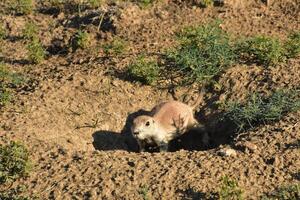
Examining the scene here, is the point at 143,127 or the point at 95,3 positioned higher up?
the point at 95,3

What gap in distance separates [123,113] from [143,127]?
2.05ft

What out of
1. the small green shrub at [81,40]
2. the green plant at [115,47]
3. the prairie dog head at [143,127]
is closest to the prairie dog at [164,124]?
the prairie dog head at [143,127]

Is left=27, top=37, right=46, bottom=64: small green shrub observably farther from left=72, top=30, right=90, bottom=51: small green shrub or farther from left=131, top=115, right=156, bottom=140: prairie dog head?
left=131, top=115, right=156, bottom=140: prairie dog head

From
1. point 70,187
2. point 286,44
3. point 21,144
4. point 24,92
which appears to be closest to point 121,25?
point 24,92

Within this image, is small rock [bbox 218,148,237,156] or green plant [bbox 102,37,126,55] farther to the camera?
green plant [bbox 102,37,126,55]

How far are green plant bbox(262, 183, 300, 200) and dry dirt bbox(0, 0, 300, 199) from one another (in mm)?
107

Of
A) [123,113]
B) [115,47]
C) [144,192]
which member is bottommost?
[123,113]

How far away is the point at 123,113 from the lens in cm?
818

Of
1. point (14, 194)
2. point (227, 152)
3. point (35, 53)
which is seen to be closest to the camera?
point (14, 194)

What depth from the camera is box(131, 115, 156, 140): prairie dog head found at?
301 inches

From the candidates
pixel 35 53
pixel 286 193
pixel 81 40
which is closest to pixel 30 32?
pixel 35 53

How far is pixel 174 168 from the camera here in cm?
626

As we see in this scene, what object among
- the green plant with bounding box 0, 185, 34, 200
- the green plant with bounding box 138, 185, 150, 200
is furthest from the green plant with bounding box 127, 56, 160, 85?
the green plant with bounding box 0, 185, 34, 200

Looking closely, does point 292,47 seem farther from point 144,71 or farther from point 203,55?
point 144,71
